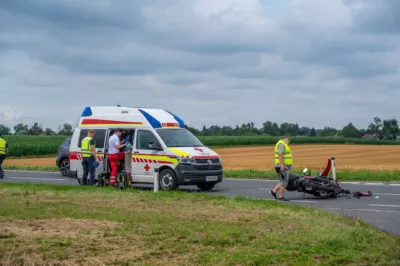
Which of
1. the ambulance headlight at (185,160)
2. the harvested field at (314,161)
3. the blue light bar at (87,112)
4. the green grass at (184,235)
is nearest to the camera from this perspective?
the green grass at (184,235)

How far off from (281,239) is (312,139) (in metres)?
81.0

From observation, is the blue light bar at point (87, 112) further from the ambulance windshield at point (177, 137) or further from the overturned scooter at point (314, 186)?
the overturned scooter at point (314, 186)

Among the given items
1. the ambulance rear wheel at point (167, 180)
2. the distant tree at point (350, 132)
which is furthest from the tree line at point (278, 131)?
the ambulance rear wheel at point (167, 180)

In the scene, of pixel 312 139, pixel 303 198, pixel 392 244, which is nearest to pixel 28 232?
pixel 392 244

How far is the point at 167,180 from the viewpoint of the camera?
19.3m

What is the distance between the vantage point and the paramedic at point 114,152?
782 inches

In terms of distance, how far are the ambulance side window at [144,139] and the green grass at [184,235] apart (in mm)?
5416

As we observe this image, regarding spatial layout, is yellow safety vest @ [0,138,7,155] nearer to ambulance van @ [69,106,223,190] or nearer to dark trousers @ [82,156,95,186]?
ambulance van @ [69,106,223,190]

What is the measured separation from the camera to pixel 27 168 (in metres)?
34.4

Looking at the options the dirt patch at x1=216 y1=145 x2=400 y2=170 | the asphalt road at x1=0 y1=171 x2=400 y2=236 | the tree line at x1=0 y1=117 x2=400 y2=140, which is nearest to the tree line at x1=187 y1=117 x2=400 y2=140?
the tree line at x1=0 y1=117 x2=400 y2=140

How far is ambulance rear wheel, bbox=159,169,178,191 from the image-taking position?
19.1m

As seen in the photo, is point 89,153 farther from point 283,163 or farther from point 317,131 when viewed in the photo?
point 317,131

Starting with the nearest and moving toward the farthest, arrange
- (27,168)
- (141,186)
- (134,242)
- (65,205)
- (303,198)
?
(134,242)
(65,205)
(303,198)
(141,186)
(27,168)

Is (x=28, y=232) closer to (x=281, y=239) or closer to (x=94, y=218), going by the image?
(x=94, y=218)
